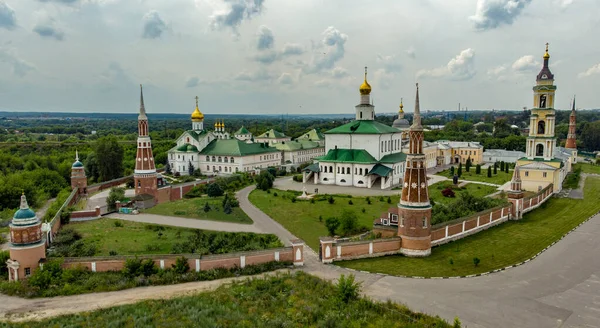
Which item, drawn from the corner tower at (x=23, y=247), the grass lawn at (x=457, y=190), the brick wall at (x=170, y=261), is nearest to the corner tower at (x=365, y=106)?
the grass lawn at (x=457, y=190)

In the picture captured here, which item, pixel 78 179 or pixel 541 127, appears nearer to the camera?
pixel 78 179

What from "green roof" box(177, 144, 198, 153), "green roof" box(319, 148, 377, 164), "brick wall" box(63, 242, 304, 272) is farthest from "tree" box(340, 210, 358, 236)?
"green roof" box(177, 144, 198, 153)

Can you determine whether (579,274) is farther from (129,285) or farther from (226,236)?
(129,285)

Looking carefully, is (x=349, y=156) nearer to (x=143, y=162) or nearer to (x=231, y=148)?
(x=231, y=148)

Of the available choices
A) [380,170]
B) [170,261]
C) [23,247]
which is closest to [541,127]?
[380,170]

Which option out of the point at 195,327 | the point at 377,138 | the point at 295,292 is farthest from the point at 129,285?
the point at 377,138
